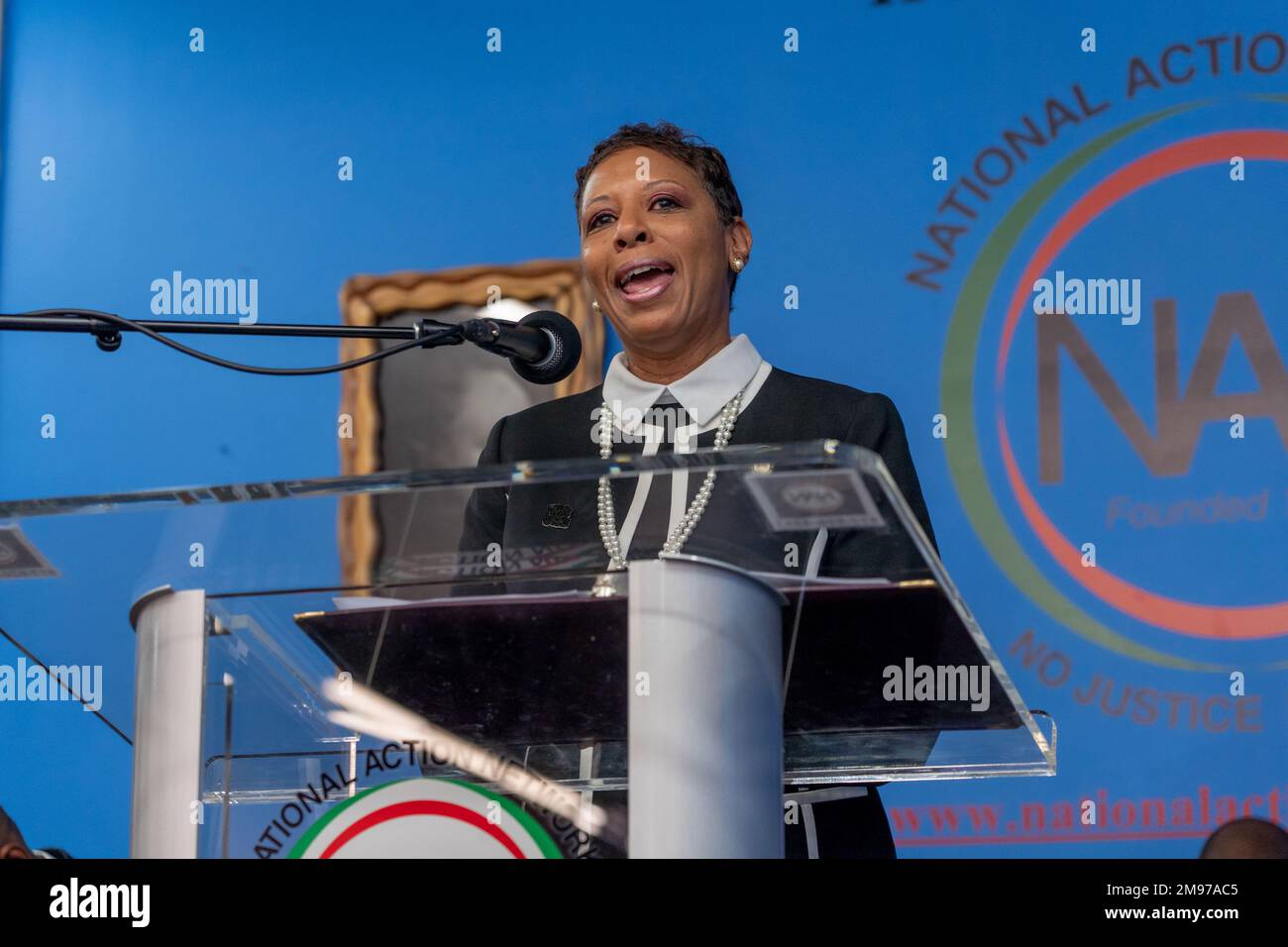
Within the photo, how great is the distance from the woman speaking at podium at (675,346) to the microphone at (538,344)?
30cm

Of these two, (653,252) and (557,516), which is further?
(653,252)

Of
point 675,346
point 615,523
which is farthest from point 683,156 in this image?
point 615,523

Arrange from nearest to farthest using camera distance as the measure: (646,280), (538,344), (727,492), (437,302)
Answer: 1. (727,492)
2. (538,344)
3. (646,280)
4. (437,302)

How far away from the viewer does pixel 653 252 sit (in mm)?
2391

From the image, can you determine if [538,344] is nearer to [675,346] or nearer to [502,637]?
[502,637]

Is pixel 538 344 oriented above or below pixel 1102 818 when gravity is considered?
above

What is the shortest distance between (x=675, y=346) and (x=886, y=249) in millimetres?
822

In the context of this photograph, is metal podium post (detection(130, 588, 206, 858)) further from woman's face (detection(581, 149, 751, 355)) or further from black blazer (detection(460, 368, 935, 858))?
woman's face (detection(581, 149, 751, 355))

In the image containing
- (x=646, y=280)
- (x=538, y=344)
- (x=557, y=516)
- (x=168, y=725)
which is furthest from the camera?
(x=646, y=280)

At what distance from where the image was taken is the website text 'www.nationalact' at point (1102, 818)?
2.72m

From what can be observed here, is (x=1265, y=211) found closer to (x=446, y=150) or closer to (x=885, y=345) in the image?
(x=885, y=345)

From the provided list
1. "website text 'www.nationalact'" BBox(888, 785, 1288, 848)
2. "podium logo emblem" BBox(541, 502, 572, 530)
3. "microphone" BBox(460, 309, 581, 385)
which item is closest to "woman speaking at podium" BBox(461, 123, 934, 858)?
"microphone" BBox(460, 309, 581, 385)
